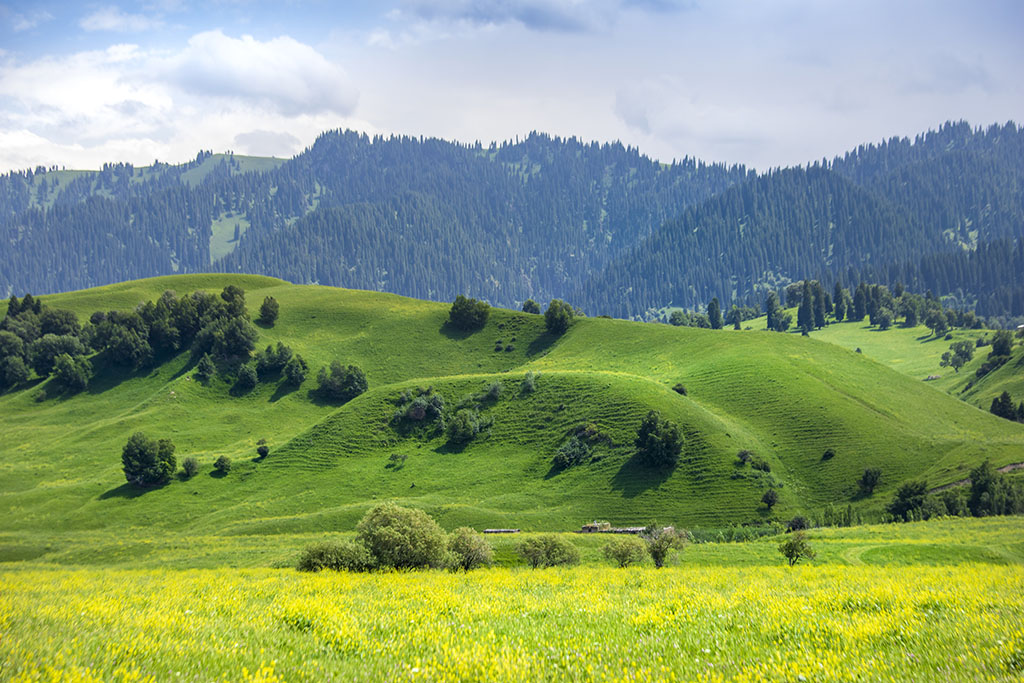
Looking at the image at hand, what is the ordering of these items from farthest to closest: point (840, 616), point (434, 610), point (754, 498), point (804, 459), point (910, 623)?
point (804, 459), point (754, 498), point (434, 610), point (840, 616), point (910, 623)

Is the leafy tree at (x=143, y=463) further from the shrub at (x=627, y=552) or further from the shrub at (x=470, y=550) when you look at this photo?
the shrub at (x=627, y=552)

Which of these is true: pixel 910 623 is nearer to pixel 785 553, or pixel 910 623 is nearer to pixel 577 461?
pixel 785 553

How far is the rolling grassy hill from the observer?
90.2 meters

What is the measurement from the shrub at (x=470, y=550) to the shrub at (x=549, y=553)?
15.5ft

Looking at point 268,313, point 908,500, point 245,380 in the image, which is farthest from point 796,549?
point 268,313

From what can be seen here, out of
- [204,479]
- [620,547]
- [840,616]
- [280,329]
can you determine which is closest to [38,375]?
[280,329]

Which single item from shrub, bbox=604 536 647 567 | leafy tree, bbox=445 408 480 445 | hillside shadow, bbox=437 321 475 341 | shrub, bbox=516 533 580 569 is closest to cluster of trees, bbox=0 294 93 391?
hillside shadow, bbox=437 321 475 341

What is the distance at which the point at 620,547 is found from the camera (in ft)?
170

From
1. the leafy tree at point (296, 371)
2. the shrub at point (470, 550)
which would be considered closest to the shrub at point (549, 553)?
the shrub at point (470, 550)

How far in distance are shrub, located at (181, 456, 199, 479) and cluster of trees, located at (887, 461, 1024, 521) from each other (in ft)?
369

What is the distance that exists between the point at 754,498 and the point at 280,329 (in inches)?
5352

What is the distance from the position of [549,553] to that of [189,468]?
83775 millimetres

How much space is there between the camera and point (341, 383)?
14662 cm

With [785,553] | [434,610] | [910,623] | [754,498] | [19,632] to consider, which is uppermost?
[19,632]
